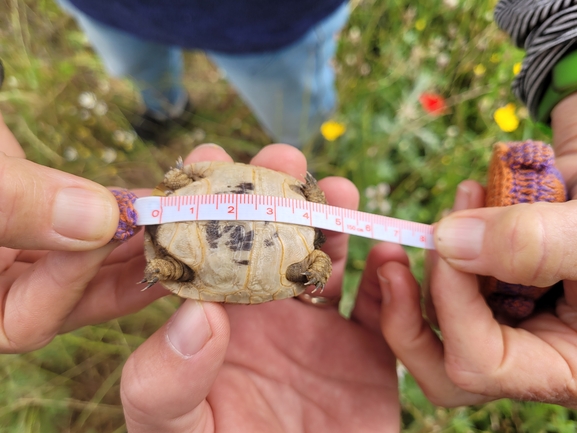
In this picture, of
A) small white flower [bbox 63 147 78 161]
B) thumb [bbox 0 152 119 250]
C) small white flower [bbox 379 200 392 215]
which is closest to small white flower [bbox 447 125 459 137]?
small white flower [bbox 379 200 392 215]

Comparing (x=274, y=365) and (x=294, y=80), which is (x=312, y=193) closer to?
(x=274, y=365)

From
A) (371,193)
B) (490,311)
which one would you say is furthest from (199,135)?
(490,311)

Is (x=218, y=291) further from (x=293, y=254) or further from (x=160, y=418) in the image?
(x=160, y=418)

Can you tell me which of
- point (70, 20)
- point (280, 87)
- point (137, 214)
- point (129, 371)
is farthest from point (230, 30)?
point (70, 20)

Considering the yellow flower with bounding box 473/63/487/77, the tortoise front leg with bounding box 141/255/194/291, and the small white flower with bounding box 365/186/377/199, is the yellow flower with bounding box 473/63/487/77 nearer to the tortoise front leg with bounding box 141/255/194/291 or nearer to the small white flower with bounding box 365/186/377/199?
the small white flower with bounding box 365/186/377/199

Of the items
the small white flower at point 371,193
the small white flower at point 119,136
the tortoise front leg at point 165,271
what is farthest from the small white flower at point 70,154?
the small white flower at point 371,193

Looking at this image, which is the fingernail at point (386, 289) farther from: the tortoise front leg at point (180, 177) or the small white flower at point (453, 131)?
the small white flower at point (453, 131)
